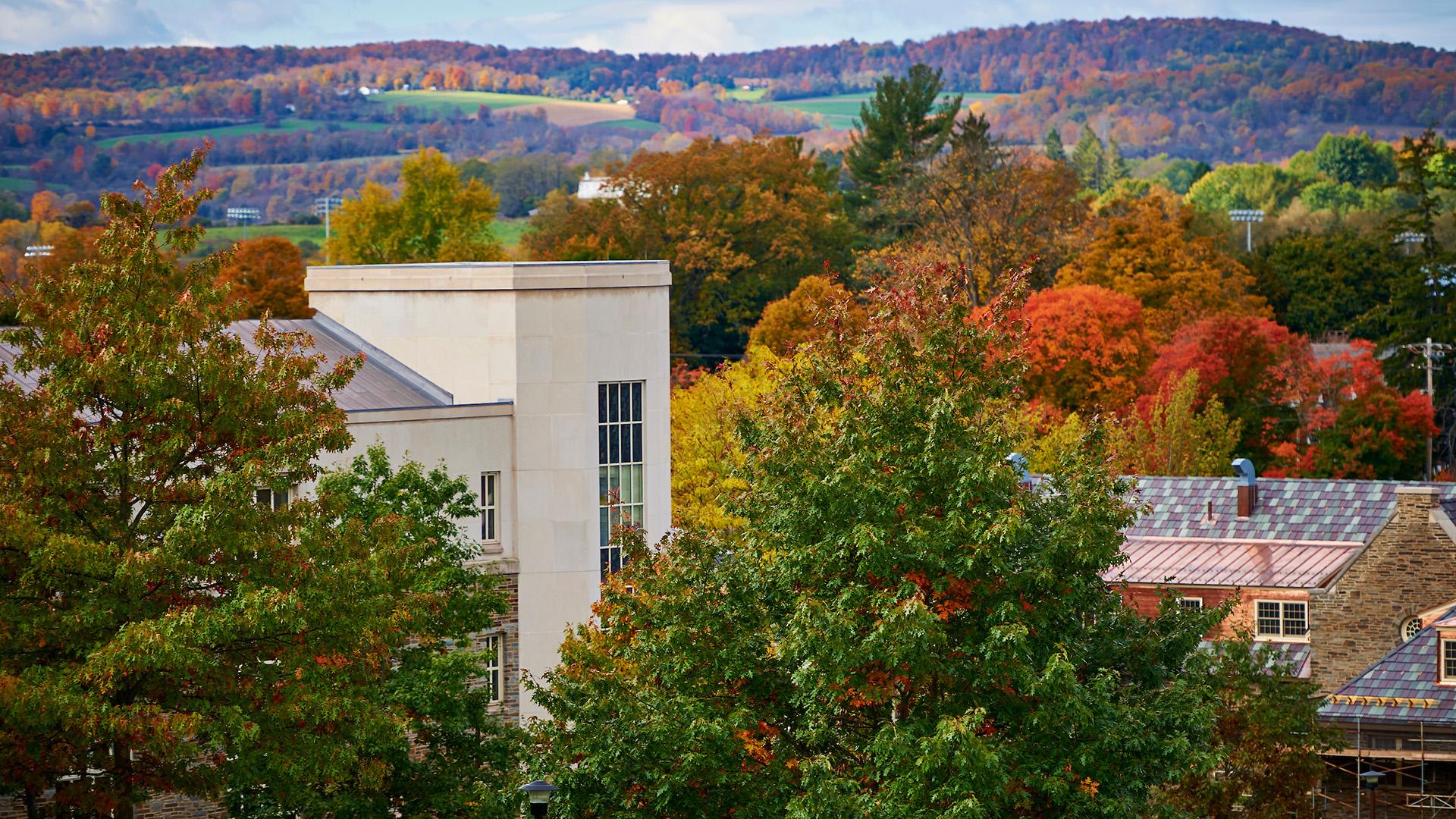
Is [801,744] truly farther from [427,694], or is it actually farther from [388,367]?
[388,367]

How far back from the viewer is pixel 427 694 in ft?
90.8

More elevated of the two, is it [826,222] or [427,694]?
[826,222]

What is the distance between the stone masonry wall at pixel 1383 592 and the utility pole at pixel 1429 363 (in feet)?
135

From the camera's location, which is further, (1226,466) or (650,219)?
(650,219)

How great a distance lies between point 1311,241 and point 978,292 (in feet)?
129

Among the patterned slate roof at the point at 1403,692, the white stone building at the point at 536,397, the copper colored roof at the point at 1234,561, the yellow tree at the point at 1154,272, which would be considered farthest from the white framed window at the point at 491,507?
the yellow tree at the point at 1154,272

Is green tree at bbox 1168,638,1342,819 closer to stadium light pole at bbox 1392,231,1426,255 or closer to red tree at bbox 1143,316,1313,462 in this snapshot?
red tree at bbox 1143,316,1313,462

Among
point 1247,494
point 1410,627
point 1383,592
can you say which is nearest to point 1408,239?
point 1247,494

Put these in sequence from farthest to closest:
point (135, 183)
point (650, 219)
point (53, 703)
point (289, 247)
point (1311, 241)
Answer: point (1311, 241)
point (650, 219)
point (289, 247)
point (135, 183)
point (53, 703)

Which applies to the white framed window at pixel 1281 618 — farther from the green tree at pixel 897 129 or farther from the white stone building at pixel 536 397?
the green tree at pixel 897 129

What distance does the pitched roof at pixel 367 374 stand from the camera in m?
45.0

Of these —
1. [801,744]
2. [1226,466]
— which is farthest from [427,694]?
[1226,466]

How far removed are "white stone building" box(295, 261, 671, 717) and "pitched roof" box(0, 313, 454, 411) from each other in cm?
6

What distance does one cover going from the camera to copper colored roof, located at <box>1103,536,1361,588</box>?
5662 cm
